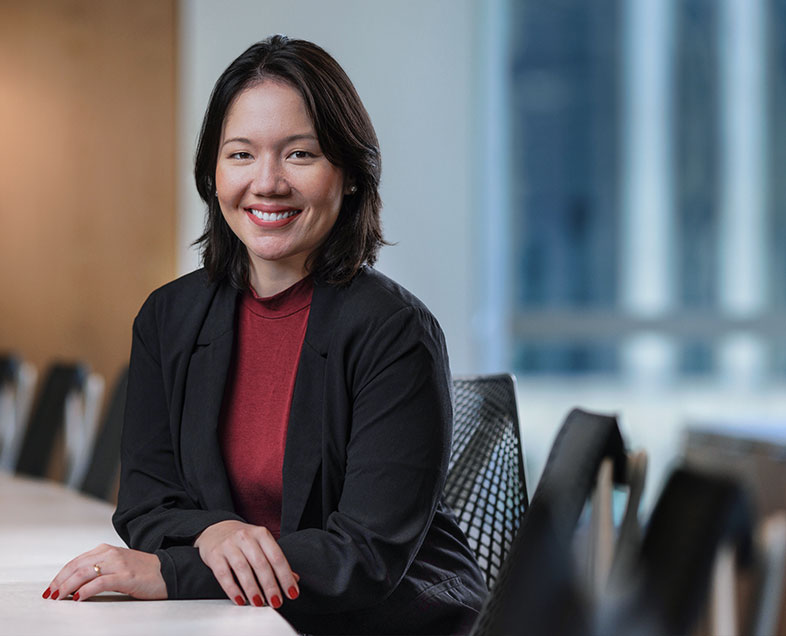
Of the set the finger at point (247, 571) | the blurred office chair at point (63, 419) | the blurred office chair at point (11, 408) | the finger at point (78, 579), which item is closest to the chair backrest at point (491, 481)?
the finger at point (247, 571)

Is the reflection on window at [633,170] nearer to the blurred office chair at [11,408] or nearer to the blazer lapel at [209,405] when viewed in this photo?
the blurred office chair at [11,408]

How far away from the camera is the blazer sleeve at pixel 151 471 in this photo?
55.7 inches

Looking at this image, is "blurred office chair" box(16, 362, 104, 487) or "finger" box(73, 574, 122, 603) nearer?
"finger" box(73, 574, 122, 603)

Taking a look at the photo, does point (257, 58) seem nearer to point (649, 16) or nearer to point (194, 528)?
point (194, 528)

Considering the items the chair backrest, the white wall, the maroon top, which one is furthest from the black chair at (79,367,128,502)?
the white wall

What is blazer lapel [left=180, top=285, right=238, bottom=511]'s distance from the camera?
147cm

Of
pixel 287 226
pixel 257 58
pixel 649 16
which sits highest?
pixel 649 16

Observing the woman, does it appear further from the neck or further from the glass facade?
the glass facade

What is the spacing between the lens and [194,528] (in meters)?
1.39

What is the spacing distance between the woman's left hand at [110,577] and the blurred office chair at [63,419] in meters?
1.98

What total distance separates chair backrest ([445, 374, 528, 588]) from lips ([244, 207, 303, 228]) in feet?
1.74

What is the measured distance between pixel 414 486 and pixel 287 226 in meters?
0.38

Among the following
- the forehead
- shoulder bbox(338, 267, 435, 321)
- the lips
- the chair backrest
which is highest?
the forehead

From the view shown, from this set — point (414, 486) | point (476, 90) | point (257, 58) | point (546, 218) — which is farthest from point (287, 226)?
point (546, 218)
